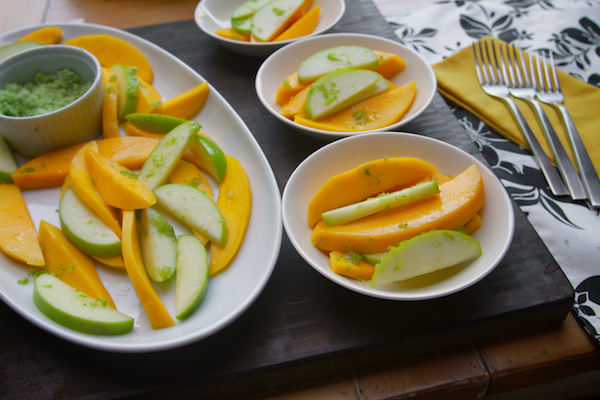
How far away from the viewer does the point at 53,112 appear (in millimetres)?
1213

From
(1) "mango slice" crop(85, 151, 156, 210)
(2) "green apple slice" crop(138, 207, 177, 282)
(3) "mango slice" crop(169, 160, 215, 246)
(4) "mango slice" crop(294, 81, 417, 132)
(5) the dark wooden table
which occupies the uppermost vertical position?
(4) "mango slice" crop(294, 81, 417, 132)

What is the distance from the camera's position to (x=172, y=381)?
0.87 metres

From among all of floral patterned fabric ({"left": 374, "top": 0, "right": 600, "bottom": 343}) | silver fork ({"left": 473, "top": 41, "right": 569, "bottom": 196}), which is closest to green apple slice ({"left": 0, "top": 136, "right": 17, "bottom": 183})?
floral patterned fabric ({"left": 374, "top": 0, "right": 600, "bottom": 343})

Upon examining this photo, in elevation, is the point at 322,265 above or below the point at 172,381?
above

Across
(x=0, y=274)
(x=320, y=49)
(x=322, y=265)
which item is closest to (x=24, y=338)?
(x=0, y=274)

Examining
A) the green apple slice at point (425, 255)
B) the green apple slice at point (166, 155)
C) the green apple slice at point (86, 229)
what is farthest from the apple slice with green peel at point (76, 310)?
the green apple slice at point (425, 255)

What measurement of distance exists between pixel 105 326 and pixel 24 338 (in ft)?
0.83

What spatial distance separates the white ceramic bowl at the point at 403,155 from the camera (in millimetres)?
866

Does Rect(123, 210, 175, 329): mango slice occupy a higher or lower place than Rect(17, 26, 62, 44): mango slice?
lower

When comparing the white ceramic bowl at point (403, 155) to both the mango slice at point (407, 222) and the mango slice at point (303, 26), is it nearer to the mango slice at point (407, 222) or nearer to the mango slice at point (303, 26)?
the mango slice at point (407, 222)

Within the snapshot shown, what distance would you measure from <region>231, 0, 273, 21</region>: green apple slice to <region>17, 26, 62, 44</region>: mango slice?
703mm

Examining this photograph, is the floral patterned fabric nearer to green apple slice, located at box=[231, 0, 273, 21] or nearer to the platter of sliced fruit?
green apple slice, located at box=[231, 0, 273, 21]

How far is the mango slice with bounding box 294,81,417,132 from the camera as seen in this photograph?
4.12ft

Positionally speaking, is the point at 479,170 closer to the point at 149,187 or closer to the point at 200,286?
the point at 200,286
